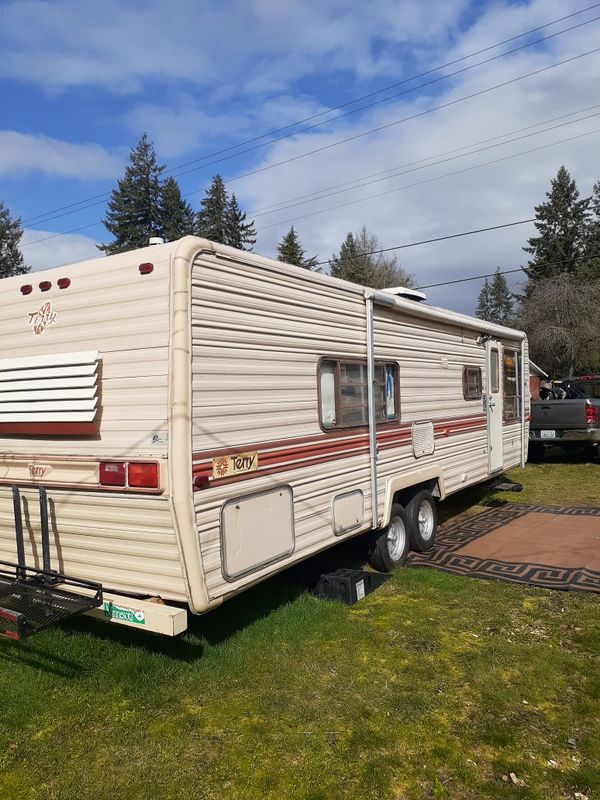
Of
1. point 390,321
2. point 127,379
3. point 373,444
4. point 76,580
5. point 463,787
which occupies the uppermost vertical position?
point 390,321

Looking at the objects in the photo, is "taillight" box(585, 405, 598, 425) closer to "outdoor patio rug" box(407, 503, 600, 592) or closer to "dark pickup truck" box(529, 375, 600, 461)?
"dark pickup truck" box(529, 375, 600, 461)

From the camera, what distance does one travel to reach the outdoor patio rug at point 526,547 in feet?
19.4

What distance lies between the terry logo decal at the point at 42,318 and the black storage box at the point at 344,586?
3.05 meters

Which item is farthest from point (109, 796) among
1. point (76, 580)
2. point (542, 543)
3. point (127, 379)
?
point (542, 543)

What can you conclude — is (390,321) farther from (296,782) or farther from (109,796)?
(109,796)

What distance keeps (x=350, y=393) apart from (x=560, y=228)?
4726 centimetres

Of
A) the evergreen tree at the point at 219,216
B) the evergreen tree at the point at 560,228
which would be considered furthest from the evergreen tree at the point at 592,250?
the evergreen tree at the point at 219,216

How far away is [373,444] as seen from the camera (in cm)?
539

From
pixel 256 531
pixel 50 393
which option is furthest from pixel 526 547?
pixel 50 393

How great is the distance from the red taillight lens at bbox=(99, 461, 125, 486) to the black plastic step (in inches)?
23.3

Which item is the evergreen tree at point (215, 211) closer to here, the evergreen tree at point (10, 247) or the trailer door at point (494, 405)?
the evergreen tree at point (10, 247)

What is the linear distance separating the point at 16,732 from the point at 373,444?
333 centimetres

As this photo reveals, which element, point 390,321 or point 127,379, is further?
point 390,321

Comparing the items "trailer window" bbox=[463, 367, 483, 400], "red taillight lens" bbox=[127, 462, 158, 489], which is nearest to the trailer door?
"trailer window" bbox=[463, 367, 483, 400]
